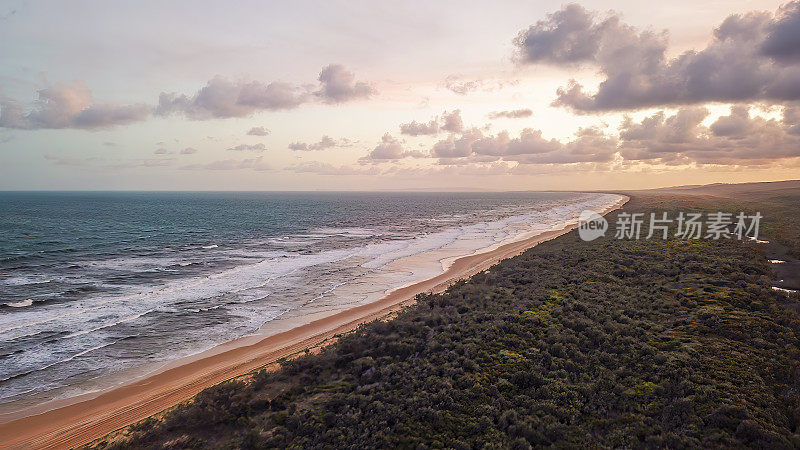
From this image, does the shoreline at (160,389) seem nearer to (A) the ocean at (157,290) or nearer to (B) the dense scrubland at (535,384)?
(A) the ocean at (157,290)

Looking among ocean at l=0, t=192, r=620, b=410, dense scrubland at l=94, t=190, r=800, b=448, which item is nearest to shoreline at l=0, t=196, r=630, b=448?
ocean at l=0, t=192, r=620, b=410

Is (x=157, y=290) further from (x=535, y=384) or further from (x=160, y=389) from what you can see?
(x=535, y=384)

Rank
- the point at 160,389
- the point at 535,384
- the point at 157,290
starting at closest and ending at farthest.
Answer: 1. the point at 535,384
2. the point at 160,389
3. the point at 157,290

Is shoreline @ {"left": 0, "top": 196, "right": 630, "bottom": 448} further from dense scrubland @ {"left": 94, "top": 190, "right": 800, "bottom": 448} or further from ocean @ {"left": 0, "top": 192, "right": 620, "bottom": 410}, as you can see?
dense scrubland @ {"left": 94, "top": 190, "right": 800, "bottom": 448}

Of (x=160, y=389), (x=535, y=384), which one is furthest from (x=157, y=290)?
(x=535, y=384)

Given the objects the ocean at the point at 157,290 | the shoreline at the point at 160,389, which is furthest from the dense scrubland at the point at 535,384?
the ocean at the point at 157,290

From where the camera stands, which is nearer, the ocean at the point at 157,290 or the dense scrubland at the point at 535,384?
the dense scrubland at the point at 535,384
